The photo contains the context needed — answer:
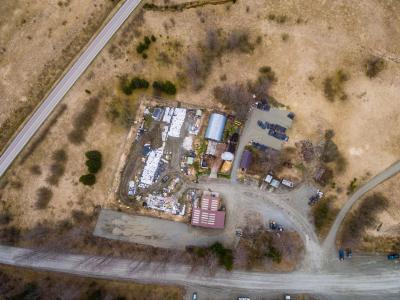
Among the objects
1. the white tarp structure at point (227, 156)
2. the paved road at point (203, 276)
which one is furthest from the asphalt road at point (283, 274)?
the white tarp structure at point (227, 156)

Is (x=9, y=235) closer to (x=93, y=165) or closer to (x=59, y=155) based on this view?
(x=59, y=155)

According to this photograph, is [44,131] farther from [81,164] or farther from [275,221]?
[275,221]

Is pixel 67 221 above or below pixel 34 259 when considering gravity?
above

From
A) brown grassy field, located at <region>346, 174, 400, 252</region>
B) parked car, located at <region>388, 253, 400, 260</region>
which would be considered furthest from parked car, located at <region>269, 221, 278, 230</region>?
parked car, located at <region>388, 253, 400, 260</region>

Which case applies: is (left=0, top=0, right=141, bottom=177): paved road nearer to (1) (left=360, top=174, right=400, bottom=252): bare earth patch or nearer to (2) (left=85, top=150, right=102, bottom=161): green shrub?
(2) (left=85, top=150, right=102, bottom=161): green shrub

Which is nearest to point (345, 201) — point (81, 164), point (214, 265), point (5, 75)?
point (214, 265)

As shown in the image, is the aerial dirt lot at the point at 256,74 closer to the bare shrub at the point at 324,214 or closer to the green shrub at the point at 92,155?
the green shrub at the point at 92,155
